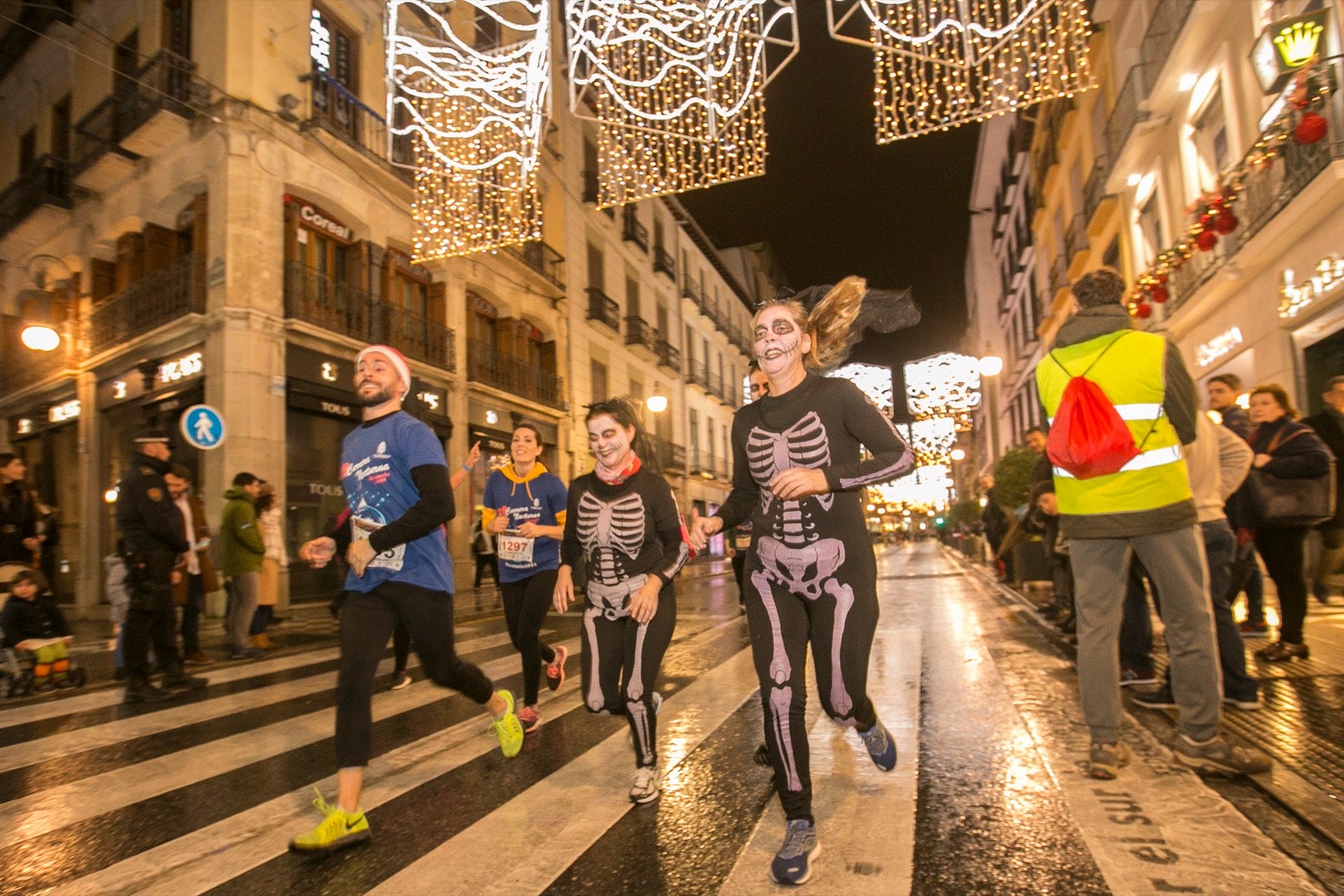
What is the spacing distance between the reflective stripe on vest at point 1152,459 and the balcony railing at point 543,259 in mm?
18816

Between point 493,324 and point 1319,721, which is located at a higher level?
point 493,324

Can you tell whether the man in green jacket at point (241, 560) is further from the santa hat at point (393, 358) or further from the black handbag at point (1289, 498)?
the black handbag at point (1289, 498)

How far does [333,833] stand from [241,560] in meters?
6.02

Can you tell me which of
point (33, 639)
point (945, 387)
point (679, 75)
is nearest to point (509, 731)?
point (33, 639)

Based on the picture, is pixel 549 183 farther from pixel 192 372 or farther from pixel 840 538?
pixel 840 538

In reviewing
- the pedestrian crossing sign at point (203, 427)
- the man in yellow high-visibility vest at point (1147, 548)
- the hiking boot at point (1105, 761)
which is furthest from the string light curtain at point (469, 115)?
the hiking boot at point (1105, 761)

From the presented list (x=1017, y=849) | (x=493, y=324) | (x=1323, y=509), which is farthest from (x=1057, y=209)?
(x=1017, y=849)

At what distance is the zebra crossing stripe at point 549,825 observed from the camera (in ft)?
8.17

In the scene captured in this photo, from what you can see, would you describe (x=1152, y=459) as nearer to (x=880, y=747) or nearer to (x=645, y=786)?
(x=880, y=747)

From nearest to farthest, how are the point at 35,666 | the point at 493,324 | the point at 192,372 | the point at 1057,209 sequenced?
the point at 35,666 < the point at 192,372 < the point at 493,324 < the point at 1057,209

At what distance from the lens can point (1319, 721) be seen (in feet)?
12.5

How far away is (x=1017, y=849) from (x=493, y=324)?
2039 cm

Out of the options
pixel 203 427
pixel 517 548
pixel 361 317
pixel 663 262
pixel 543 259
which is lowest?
pixel 517 548

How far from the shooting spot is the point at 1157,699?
446 centimetres
